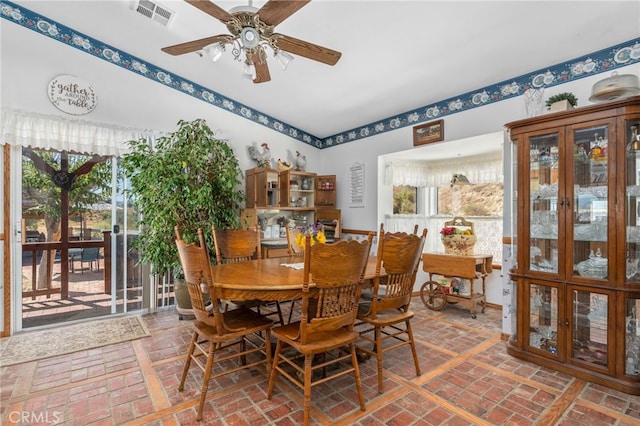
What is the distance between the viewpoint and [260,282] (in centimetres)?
210

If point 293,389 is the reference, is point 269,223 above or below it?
above

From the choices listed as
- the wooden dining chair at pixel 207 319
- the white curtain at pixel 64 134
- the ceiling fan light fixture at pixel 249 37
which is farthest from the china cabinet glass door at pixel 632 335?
the white curtain at pixel 64 134

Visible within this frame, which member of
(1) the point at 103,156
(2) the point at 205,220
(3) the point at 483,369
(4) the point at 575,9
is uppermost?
(4) the point at 575,9

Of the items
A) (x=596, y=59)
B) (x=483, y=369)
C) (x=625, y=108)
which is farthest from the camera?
(x=596, y=59)

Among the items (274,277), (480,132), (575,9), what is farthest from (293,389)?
(575,9)

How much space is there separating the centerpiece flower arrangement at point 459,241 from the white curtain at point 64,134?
13.4ft

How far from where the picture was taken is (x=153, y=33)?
3320 millimetres

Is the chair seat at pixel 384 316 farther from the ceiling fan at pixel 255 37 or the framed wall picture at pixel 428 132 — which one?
the framed wall picture at pixel 428 132

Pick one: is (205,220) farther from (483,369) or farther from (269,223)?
(483,369)

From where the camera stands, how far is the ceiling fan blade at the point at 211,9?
1.83 metres

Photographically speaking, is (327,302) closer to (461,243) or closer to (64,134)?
(461,243)

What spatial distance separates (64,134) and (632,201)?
510cm

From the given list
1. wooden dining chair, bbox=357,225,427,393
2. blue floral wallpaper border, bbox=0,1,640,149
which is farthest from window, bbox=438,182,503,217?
wooden dining chair, bbox=357,225,427,393

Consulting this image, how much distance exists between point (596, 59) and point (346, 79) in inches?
89.4
